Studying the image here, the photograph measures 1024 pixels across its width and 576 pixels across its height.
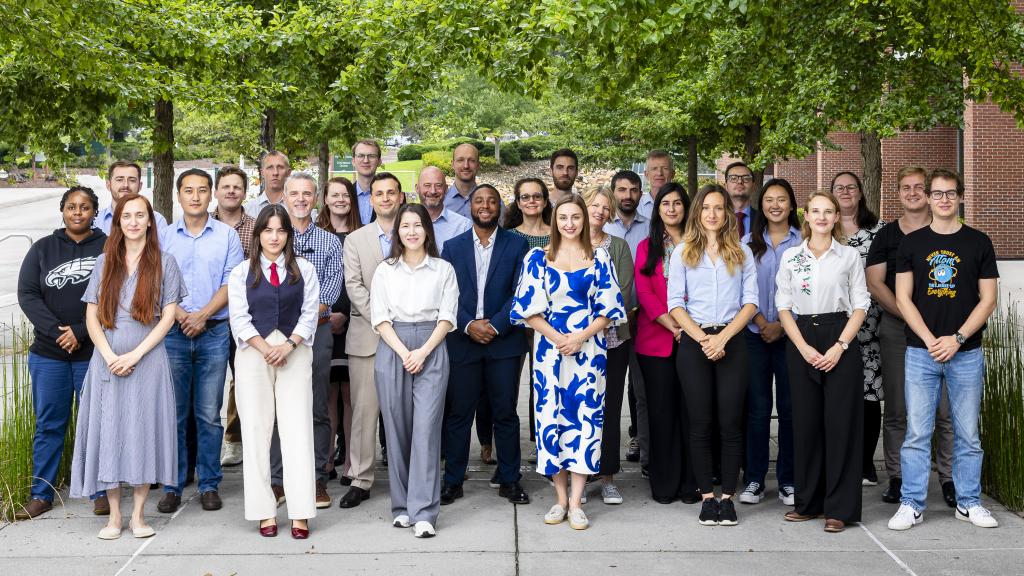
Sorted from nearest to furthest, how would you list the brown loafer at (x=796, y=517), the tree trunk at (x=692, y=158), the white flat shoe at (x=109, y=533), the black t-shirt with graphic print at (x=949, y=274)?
the white flat shoe at (x=109, y=533), the black t-shirt with graphic print at (x=949, y=274), the brown loafer at (x=796, y=517), the tree trunk at (x=692, y=158)

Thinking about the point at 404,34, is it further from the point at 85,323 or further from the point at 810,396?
the point at 810,396

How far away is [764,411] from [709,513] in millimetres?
910

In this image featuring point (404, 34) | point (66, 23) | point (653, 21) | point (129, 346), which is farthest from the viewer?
point (404, 34)

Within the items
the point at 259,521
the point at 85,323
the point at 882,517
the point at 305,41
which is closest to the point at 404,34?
the point at 305,41

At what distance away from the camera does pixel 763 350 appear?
7023mm

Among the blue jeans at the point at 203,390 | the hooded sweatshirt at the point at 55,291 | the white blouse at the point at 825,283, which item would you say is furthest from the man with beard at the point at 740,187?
the hooded sweatshirt at the point at 55,291

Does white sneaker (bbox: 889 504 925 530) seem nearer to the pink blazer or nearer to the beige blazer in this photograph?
the pink blazer

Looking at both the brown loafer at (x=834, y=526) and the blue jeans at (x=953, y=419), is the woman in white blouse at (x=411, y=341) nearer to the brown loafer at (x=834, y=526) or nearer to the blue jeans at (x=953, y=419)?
the brown loafer at (x=834, y=526)

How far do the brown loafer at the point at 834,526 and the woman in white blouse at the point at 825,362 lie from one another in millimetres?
13

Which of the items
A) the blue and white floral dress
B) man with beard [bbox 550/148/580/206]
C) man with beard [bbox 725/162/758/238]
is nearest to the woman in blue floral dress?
the blue and white floral dress

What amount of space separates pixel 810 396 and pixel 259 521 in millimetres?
3518

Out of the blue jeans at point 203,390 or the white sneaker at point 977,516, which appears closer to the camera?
the white sneaker at point 977,516

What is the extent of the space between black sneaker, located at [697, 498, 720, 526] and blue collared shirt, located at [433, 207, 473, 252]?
2712mm

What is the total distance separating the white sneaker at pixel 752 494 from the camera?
6.87m
